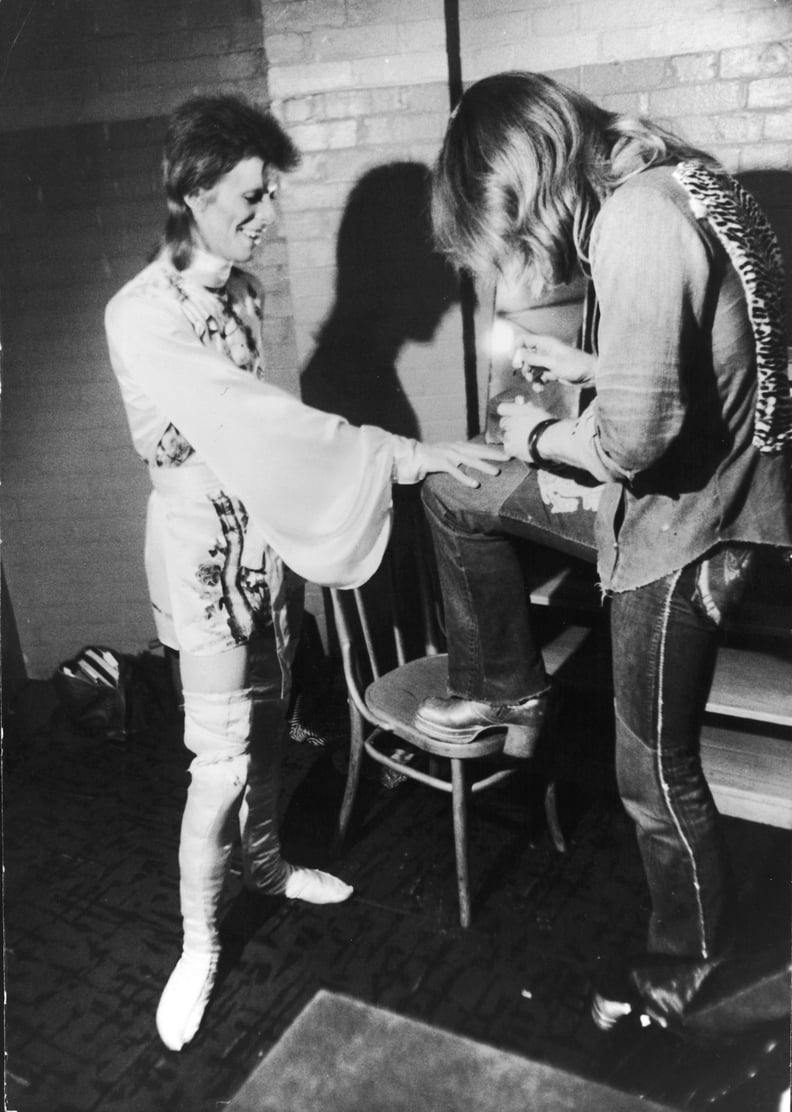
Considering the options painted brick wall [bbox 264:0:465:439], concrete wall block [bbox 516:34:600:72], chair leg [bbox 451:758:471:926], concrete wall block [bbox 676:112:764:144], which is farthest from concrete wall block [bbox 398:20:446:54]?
chair leg [bbox 451:758:471:926]

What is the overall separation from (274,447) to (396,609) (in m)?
0.77

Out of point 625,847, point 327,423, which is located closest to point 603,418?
point 327,423

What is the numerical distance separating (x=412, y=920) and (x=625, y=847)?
0.69 m

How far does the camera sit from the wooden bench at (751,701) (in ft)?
6.66

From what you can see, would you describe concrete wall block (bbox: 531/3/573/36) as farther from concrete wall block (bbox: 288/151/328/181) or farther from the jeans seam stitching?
the jeans seam stitching

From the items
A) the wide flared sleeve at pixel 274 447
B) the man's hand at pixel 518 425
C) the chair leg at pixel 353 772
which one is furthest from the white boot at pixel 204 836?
the man's hand at pixel 518 425

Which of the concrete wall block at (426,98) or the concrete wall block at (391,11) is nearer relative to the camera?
the concrete wall block at (391,11)

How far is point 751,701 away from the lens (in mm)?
2027

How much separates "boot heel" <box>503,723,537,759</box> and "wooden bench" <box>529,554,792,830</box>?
43 centimetres

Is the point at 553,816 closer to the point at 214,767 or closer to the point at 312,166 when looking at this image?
the point at 214,767

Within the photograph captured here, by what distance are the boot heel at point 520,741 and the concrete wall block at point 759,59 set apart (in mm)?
1945

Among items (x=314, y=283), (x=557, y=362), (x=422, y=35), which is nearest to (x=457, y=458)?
(x=557, y=362)

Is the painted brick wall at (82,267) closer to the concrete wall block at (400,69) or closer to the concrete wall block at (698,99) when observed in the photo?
the concrete wall block at (400,69)

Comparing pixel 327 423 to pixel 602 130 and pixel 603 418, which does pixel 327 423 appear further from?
pixel 602 130
